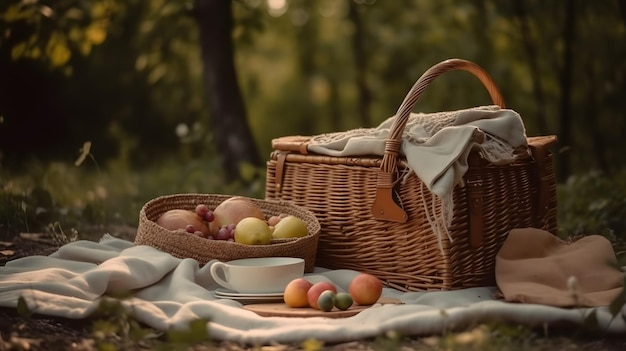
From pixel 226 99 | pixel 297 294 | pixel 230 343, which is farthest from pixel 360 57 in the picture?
pixel 230 343

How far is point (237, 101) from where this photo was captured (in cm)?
629

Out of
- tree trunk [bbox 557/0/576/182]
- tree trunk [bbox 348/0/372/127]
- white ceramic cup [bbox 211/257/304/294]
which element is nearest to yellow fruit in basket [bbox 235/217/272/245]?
white ceramic cup [bbox 211/257/304/294]

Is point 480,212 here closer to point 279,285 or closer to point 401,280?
point 401,280

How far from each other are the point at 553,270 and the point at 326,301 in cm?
95

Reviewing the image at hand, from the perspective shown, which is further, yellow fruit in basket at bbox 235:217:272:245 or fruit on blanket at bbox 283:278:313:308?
yellow fruit in basket at bbox 235:217:272:245

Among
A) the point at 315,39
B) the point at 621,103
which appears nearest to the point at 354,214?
the point at 621,103

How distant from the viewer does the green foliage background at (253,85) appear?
5340mm

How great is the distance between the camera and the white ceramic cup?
9.84 ft

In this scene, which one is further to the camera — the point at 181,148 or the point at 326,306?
the point at 181,148

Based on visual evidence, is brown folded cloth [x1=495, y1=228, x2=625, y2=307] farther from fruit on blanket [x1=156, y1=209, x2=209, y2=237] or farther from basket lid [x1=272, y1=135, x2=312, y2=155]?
fruit on blanket [x1=156, y1=209, x2=209, y2=237]

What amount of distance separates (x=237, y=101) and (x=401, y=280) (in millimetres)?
3305

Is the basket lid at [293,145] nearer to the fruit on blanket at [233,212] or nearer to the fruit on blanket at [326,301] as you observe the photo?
the fruit on blanket at [233,212]

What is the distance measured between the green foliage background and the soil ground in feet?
6.09

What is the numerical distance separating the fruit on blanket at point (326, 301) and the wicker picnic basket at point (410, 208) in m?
0.54
